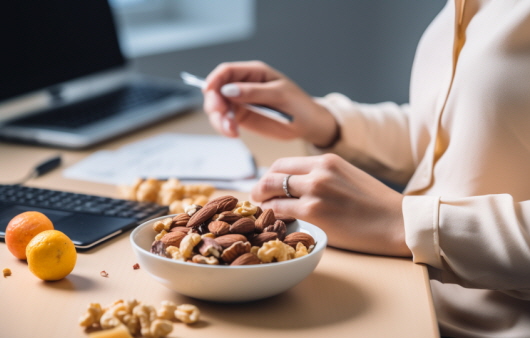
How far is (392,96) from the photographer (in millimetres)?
2408

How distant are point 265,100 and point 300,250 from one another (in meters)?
0.51

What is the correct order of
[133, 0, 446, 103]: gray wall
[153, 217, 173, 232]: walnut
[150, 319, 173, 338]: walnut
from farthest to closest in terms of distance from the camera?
1. [133, 0, 446, 103]: gray wall
2. [153, 217, 173, 232]: walnut
3. [150, 319, 173, 338]: walnut

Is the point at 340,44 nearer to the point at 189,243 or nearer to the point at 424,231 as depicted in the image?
the point at 424,231

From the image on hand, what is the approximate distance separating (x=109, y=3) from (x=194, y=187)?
794 millimetres

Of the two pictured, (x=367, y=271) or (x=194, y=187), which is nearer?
(x=367, y=271)

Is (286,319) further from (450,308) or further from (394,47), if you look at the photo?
(394,47)

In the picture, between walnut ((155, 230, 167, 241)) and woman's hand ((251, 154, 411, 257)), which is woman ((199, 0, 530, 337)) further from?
walnut ((155, 230, 167, 241))

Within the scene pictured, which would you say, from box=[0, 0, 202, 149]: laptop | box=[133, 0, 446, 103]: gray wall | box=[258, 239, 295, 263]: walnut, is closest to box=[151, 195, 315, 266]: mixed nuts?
box=[258, 239, 295, 263]: walnut

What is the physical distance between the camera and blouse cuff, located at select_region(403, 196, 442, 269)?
0.56 metres

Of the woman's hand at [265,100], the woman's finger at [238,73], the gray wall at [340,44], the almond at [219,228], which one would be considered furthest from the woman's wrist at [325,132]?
the gray wall at [340,44]

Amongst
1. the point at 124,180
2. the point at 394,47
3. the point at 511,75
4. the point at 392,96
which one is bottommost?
the point at 392,96

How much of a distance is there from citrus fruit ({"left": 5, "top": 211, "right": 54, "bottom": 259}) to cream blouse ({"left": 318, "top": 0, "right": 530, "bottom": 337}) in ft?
1.24

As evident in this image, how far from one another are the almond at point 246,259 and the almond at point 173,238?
2.5 inches

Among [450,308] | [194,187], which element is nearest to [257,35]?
[194,187]
